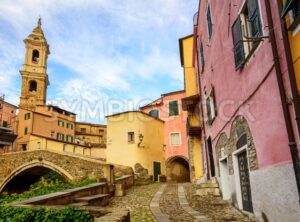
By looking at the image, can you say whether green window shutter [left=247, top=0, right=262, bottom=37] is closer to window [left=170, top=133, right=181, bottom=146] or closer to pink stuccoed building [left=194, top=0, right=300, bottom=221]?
pink stuccoed building [left=194, top=0, right=300, bottom=221]

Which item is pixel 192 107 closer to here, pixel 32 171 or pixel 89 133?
pixel 32 171

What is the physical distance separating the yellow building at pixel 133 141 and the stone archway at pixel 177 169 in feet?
4.80

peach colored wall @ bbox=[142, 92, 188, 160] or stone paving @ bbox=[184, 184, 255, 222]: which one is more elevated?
peach colored wall @ bbox=[142, 92, 188, 160]

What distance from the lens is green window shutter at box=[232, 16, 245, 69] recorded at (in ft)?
21.4

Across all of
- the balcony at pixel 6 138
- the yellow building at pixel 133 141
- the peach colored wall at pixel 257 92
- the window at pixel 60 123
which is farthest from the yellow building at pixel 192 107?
the window at pixel 60 123

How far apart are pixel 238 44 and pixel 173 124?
21.2 m

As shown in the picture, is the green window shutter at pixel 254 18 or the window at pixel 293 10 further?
the green window shutter at pixel 254 18

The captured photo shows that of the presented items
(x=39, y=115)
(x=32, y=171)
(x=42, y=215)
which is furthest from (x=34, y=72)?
(x=42, y=215)

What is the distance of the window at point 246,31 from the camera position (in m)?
5.61

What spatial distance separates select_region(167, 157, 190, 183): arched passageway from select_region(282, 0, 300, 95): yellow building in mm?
23323

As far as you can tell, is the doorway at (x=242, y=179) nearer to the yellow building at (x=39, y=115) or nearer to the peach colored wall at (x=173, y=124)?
the peach colored wall at (x=173, y=124)

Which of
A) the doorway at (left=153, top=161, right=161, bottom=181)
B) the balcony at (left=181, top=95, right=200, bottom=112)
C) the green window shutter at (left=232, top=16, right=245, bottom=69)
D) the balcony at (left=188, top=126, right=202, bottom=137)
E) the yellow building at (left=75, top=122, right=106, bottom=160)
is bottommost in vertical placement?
the doorway at (left=153, top=161, right=161, bottom=181)

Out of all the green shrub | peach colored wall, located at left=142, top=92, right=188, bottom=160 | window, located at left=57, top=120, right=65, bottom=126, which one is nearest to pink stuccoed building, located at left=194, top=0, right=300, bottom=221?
the green shrub

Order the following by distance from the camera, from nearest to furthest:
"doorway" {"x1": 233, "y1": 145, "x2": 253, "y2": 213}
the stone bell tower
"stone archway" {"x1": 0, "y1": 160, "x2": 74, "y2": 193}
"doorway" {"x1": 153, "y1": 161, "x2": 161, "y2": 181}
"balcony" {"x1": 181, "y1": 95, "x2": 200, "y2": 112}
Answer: "doorway" {"x1": 233, "y1": 145, "x2": 253, "y2": 213} → "balcony" {"x1": 181, "y1": 95, "x2": 200, "y2": 112} → "stone archway" {"x1": 0, "y1": 160, "x2": 74, "y2": 193} → "doorway" {"x1": 153, "y1": 161, "x2": 161, "y2": 181} → the stone bell tower
